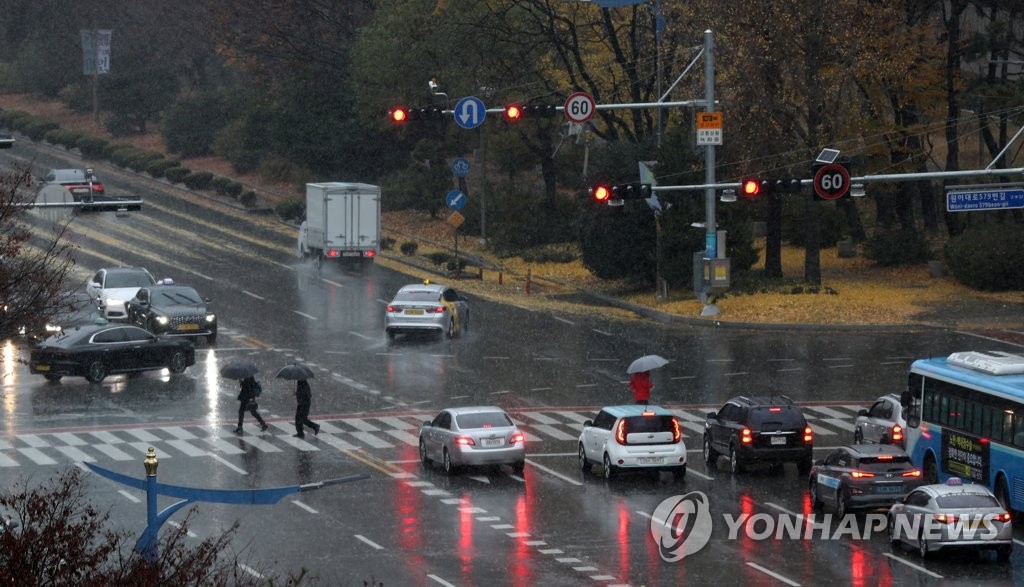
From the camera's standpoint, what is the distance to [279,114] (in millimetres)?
82500

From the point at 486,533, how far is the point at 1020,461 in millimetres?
8902

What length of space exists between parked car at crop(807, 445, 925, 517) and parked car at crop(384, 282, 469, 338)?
21.1m

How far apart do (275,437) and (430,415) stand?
404 centimetres

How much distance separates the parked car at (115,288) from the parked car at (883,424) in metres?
24.5

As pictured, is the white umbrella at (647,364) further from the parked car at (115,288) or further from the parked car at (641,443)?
the parked car at (115,288)

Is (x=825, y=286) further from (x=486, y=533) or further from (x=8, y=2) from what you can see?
(x=8, y=2)

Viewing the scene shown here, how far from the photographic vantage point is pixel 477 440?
29.7m

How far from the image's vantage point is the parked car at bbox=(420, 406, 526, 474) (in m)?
29.6

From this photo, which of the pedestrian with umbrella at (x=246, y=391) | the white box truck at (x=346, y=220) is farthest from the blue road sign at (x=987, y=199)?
the white box truck at (x=346, y=220)

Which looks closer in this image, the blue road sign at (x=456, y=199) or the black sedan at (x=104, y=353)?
the black sedan at (x=104, y=353)

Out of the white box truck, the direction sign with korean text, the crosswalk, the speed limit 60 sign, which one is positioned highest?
the direction sign with korean text

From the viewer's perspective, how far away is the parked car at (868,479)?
26.0 m

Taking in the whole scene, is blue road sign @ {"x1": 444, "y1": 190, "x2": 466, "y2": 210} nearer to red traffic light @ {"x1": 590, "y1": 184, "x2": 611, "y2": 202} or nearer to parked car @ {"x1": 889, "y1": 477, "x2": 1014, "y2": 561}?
red traffic light @ {"x1": 590, "y1": 184, "x2": 611, "y2": 202}

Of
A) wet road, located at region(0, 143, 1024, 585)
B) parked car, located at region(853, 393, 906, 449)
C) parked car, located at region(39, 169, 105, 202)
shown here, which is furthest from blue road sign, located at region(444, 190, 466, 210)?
parked car, located at region(853, 393, 906, 449)
